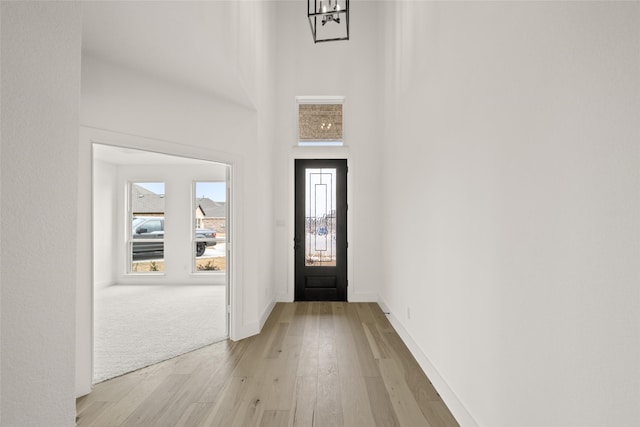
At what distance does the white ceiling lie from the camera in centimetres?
193

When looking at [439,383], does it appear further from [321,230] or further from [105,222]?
[105,222]

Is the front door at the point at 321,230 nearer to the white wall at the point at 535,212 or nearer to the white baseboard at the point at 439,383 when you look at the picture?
the white baseboard at the point at 439,383

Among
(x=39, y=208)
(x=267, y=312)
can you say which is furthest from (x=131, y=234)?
(x=39, y=208)

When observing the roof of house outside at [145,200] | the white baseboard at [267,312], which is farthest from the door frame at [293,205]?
the roof of house outside at [145,200]

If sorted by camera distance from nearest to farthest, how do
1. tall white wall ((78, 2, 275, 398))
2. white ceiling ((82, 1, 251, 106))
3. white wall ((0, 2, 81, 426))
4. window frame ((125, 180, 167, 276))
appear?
white wall ((0, 2, 81, 426)) < white ceiling ((82, 1, 251, 106)) < tall white wall ((78, 2, 275, 398)) < window frame ((125, 180, 167, 276))

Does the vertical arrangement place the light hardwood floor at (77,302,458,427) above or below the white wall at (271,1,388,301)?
below

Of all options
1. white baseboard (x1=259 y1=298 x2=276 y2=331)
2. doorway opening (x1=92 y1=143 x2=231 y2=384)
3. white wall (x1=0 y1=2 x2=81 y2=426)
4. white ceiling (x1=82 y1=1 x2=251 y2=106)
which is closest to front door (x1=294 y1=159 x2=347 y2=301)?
white baseboard (x1=259 y1=298 x2=276 y2=331)

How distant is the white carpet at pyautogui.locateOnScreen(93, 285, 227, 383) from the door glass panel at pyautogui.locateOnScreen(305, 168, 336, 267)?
1617 millimetres

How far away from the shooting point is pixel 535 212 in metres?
1.32

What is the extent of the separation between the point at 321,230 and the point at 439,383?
2.97 m

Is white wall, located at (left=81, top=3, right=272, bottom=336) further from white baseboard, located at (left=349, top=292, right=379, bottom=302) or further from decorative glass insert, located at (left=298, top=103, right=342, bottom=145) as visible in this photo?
white baseboard, located at (left=349, top=292, right=379, bottom=302)

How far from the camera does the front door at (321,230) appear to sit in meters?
5.00

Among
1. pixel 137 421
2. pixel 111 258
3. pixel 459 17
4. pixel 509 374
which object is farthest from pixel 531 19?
pixel 111 258

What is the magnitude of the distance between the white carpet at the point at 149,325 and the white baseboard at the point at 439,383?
1976 mm
